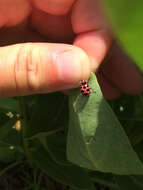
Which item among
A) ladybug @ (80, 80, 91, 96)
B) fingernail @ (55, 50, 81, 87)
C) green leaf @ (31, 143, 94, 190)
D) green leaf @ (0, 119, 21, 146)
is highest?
fingernail @ (55, 50, 81, 87)

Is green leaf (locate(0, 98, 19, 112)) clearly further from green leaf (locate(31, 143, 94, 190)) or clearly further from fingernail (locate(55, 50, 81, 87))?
fingernail (locate(55, 50, 81, 87))

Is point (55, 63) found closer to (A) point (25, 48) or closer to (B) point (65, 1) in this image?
(A) point (25, 48)

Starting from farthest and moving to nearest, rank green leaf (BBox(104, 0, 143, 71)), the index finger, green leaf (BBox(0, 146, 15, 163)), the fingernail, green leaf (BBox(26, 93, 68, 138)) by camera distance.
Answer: green leaf (BBox(0, 146, 15, 163)) → green leaf (BBox(26, 93, 68, 138)) → the index finger → the fingernail → green leaf (BBox(104, 0, 143, 71))

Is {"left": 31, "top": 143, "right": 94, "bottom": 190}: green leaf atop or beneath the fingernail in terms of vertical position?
beneath

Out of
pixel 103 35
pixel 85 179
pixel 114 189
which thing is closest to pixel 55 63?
pixel 103 35

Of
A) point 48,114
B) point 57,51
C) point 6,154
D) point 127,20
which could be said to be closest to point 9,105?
point 48,114

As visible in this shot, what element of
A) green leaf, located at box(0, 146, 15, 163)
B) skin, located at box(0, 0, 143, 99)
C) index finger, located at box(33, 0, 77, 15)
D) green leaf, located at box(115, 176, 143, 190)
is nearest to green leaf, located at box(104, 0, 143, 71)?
skin, located at box(0, 0, 143, 99)

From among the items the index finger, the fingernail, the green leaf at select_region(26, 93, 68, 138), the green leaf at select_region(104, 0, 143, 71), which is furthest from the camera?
the green leaf at select_region(26, 93, 68, 138)
